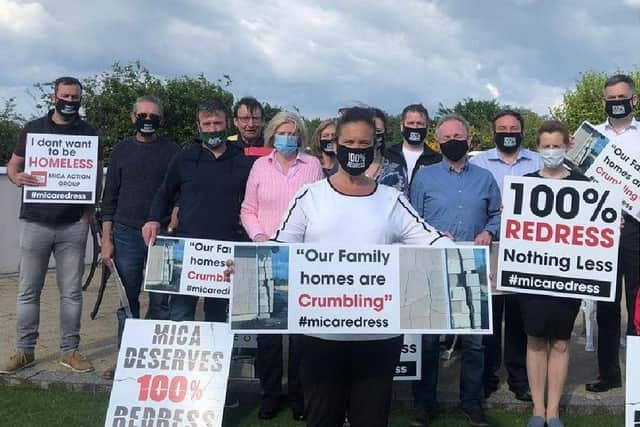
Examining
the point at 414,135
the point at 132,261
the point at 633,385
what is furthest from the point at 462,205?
the point at 132,261

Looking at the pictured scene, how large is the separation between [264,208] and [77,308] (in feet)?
7.03

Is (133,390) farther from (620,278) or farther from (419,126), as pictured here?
(620,278)

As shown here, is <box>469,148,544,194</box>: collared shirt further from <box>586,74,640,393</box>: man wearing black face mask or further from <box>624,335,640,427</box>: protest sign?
<box>624,335,640,427</box>: protest sign

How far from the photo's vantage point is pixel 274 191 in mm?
Answer: 4980

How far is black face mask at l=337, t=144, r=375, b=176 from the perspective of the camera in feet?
11.2

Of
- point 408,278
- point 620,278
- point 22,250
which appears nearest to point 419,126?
point 620,278

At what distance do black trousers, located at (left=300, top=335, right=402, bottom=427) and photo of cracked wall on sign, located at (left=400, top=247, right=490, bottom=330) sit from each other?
242 millimetres

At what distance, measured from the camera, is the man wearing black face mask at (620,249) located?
568cm

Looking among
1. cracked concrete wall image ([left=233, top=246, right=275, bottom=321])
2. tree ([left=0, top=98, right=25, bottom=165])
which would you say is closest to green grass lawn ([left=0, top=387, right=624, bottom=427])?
cracked concrete wall image ([left=233, top=246, right=275, bottom=321])

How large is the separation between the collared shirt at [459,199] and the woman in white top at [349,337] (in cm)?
159

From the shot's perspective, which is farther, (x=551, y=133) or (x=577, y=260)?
(x=551, y=133)

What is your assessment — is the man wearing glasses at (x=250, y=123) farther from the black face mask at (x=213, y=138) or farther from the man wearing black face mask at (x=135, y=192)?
the black face mask at (x=213, y=138)

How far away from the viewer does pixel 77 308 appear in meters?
6.05

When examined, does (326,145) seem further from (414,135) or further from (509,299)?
(509,299)
